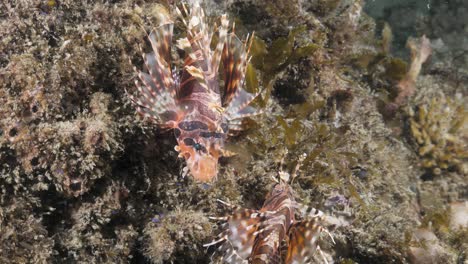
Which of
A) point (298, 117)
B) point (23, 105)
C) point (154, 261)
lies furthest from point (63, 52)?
point (298, 117)

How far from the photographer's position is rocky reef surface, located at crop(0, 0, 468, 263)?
304 cm

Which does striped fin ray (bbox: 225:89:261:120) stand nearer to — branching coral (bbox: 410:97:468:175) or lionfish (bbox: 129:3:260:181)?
lionfish (bbox: 129:3:260:181)

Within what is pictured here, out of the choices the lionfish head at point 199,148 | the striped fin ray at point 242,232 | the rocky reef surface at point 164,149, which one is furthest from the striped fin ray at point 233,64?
the striped fin ray at point 242,232

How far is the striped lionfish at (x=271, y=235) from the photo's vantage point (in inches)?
120

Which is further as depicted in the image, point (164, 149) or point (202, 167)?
point (164, 149)

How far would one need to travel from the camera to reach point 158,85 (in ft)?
10.4

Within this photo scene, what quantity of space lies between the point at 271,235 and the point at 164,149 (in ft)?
4.52

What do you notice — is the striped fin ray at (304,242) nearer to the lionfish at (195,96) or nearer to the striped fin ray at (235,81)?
the lionfish at (195,96)

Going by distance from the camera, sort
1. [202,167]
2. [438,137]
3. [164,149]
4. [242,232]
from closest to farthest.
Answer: [202,167], [242,232], [164,149], [438,137]

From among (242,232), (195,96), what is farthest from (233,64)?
(242,232)

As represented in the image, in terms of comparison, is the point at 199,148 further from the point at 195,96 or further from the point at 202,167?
the point at 195,96

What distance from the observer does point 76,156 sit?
3066 millimetres

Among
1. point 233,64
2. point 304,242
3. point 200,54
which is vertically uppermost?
point 200,54

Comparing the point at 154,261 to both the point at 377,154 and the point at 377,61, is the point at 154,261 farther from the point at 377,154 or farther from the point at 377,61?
the point at 377,61
